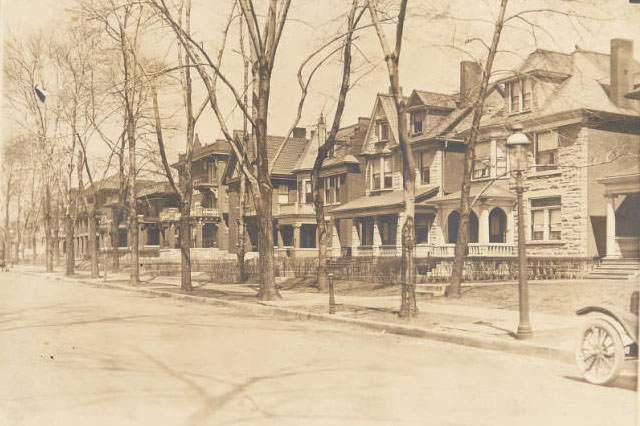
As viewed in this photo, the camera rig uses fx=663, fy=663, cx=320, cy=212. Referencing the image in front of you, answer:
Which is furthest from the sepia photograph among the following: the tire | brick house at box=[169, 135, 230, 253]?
brick house at box=[169, 135, 230, 253]

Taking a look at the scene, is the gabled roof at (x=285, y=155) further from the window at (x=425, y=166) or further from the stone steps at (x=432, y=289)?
the stone steps at (x=432, y=289)

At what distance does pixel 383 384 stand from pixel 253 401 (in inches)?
67.2

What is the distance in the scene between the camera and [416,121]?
3281 cm

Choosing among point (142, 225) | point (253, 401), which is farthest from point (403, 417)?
point (142, 225)

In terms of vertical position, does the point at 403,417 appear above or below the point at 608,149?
below

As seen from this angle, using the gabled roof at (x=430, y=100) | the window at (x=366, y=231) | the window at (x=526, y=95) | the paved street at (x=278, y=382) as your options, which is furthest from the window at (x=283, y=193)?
the paved street at (x=278, y=382)

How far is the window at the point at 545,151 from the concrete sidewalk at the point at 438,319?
8.30m

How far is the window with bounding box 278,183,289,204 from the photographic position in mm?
45625

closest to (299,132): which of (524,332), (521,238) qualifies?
(521,238)

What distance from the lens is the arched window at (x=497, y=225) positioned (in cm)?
2627

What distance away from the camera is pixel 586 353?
7.72 meters

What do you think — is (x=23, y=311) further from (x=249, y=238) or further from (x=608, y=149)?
(x=249, y=238)

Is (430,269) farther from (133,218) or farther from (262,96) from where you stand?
(133,218)

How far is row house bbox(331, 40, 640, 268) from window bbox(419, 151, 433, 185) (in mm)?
53
